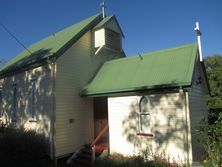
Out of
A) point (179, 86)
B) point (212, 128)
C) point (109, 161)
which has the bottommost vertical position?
point (109, 161)

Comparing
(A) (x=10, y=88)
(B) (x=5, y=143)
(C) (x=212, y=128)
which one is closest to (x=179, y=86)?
(C) (x=212, y=128)

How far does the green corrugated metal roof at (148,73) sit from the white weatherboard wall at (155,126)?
0.60m

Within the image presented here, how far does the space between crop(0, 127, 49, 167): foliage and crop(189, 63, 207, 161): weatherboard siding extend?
7.49 meters

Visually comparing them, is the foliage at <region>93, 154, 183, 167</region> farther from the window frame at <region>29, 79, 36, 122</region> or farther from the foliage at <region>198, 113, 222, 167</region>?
the window frame at <region>29, 79, 36, 122</region>

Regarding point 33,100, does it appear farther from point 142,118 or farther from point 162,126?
A: point 162,126

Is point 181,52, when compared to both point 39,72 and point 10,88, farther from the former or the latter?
point 10,88

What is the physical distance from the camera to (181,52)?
1341cm

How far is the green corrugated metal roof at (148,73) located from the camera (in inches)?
465

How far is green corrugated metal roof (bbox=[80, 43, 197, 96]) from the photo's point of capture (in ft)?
38.7

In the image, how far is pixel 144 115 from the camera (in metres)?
12.4

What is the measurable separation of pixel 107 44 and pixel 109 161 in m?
8.28

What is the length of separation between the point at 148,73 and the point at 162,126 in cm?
316

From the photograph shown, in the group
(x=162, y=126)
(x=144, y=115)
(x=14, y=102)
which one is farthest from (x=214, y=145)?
(x=14, y=102)

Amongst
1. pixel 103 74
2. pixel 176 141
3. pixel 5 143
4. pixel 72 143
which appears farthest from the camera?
pixel 103 74
